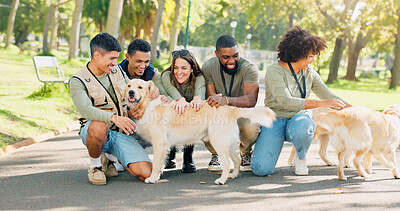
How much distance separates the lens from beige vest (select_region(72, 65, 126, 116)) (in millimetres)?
5148

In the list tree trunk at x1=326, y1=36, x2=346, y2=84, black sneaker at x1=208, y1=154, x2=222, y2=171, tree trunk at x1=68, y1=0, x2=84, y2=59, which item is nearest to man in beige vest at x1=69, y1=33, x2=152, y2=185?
black sneaker at x1=208, y1=154, x2=222, y2=171

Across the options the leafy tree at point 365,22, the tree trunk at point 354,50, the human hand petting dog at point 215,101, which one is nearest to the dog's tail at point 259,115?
the human hand petting dog at point 215,101

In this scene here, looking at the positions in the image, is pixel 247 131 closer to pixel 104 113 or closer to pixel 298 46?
pixel 298 46

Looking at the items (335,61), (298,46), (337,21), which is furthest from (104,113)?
(335,61)

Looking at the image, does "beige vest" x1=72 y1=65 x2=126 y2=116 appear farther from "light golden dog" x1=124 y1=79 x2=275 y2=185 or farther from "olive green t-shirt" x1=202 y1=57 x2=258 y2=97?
A: "olive green t-shirt" x1=202 y1=57 x2=258 y2=97

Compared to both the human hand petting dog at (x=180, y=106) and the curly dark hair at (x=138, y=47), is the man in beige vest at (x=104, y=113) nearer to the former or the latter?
the curly dark hair at (x=138, y=47)

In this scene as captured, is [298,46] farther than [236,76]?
No

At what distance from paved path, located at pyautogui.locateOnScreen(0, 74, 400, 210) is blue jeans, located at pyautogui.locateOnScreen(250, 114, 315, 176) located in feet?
0.57

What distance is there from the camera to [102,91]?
17.1 feet

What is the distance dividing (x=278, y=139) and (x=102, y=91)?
7.85 feet

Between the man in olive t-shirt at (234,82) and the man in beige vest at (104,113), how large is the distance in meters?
1.21

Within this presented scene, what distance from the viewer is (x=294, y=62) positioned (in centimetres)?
575

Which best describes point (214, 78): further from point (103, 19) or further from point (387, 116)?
point (103, 19)

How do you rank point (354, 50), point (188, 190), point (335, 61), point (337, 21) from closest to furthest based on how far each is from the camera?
point (188, 190) → point (337, 21) → point (335, 61) → point (354, 50)
